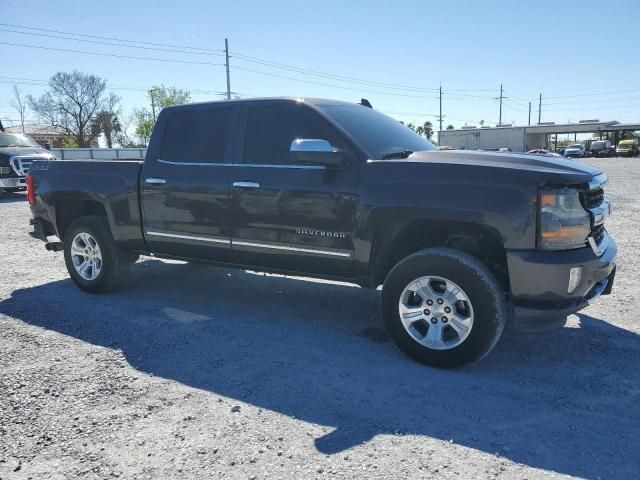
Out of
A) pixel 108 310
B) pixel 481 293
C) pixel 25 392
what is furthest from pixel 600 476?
pixel 108 310

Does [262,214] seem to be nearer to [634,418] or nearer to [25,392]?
[25,392]

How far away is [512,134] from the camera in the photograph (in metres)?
64.7

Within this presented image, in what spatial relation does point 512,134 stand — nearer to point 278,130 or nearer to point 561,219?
point 278,130

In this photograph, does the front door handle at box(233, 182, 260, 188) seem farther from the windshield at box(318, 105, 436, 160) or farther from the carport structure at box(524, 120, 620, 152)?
the carport structure at box(524, 120, 620, 152)

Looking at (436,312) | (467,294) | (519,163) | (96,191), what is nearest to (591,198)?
(519,163)

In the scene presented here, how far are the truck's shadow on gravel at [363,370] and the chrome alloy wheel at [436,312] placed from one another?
0.24 meters

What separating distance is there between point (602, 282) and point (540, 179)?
108cm

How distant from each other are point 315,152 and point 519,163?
1.46 metres

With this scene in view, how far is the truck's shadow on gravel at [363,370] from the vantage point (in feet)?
9.48

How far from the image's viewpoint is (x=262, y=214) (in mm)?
4434

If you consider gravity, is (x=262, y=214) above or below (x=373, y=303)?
above

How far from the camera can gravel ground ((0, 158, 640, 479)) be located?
105 inches

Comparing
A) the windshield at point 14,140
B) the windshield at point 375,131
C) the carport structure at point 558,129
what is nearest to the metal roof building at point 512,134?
the carport structure at point 558,129

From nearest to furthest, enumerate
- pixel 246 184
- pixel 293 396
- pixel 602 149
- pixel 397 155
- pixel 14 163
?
pixel 293 396, pixel 397 155, pixel 246 184, pixel 14 163, pixel 602 149
